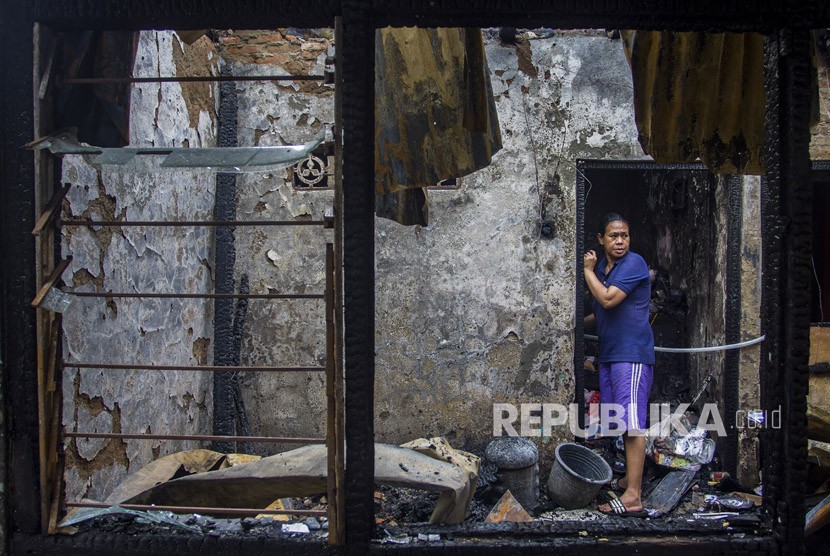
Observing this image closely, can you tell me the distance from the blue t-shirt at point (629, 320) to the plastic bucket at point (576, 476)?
2.47 ft

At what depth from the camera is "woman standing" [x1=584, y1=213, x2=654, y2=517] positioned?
4.18m

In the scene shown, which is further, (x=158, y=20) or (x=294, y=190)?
(x=294, y=190)

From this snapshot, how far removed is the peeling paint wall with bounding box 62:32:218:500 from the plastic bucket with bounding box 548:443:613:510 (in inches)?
99.4

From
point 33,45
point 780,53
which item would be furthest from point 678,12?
point 33,45

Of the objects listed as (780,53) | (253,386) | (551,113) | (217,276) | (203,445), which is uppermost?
(551,113)

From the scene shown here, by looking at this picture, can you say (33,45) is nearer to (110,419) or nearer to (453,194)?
(110,419)

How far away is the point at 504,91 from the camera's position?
4.80 metres

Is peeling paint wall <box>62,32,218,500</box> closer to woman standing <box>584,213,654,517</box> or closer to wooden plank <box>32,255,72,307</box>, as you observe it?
wooden plank <box>32,255,72,307</box>

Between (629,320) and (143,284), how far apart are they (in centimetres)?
303

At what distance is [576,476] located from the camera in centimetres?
426

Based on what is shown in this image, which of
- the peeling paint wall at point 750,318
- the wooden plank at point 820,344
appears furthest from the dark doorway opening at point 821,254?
the peeling paint wall at point 750,318

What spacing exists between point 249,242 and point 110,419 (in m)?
1.93

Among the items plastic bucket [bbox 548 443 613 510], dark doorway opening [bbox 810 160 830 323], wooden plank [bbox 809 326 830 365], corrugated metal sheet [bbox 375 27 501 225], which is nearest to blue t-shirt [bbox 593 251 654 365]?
plastic bucket [bbox 548 443 613 510]

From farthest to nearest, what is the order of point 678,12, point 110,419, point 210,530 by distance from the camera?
1. point 110,419
2. point 210,530
3. point 678,12
